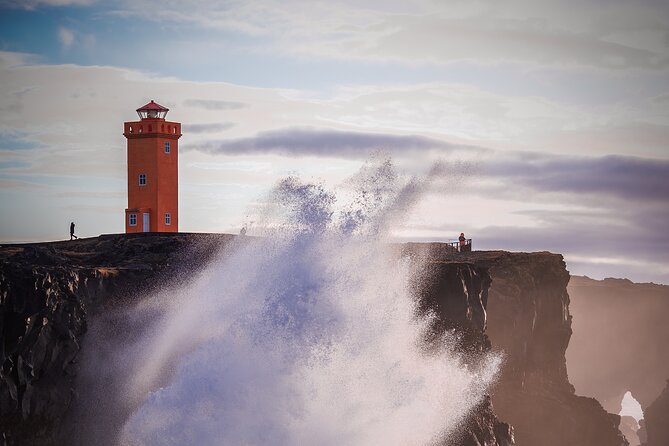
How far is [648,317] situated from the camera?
85.5 metres

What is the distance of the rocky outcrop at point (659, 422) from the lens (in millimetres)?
55375

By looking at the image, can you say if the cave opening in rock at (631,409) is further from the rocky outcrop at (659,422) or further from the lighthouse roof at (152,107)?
the lighthouse roof at (152,107)

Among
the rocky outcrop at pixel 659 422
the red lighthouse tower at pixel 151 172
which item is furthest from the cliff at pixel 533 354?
the rocky outcrop at pixel 659 422

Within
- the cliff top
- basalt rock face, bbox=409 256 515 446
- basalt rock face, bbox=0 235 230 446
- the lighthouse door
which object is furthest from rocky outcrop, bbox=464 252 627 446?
basalt rock face, bbox=0 235 230 446

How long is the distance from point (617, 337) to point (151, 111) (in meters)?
57.6

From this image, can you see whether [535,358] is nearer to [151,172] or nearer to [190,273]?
[151,172]

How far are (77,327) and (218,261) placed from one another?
6431 mm

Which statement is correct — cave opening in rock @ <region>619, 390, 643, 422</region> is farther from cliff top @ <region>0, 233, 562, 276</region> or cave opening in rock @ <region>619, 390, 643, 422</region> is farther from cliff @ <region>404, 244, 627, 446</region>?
cliff top @ <region>0, 233, 562, 276</region>

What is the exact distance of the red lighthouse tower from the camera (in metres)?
39.0

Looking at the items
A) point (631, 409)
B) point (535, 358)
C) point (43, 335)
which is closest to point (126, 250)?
point (43, 335)

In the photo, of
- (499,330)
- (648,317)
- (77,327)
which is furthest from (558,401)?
(648,317)

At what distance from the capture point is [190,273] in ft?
101

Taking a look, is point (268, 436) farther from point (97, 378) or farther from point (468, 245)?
point (468, 245)

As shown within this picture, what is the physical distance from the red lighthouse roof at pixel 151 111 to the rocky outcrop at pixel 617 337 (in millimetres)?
52233
